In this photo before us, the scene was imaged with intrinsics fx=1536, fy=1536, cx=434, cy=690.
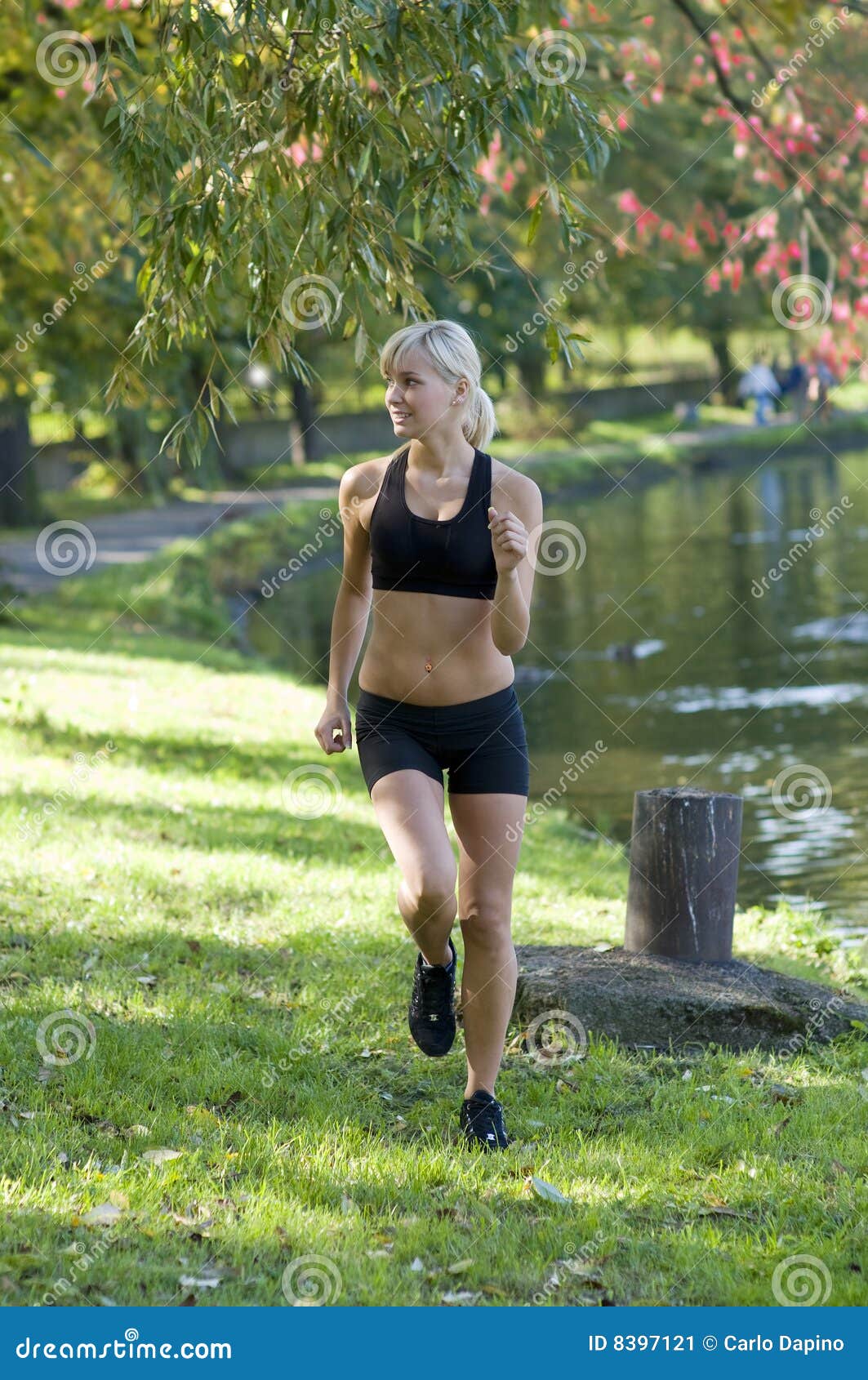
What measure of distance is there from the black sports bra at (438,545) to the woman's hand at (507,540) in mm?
195

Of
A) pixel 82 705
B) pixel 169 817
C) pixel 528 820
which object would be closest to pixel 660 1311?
pixel 169 817

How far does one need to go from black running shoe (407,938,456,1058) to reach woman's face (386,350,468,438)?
1.60m

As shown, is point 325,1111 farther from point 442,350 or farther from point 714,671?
point 714,671

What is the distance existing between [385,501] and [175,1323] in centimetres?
234

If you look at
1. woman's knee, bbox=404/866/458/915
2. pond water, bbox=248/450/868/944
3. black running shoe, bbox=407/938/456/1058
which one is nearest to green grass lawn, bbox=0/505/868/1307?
black running shoe, bbox=407/938/456/1058

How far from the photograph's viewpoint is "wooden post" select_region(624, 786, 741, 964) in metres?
6.02

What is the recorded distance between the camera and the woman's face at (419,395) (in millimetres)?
4422

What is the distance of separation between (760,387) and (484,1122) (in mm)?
54209

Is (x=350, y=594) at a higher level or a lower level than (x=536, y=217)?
lower

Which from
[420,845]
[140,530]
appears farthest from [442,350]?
[140,530]

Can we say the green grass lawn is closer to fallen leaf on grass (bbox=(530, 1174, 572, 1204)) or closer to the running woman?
fallen leaf on grass (bbox=(530, 1174, 572, 1204))

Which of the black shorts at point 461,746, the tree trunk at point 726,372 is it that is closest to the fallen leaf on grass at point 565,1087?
the black shorts at point 461,746

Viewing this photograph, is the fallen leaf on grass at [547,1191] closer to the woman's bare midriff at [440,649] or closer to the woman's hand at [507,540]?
the woman's bare midriff at [440,649]

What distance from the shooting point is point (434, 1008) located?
4.84 metres
